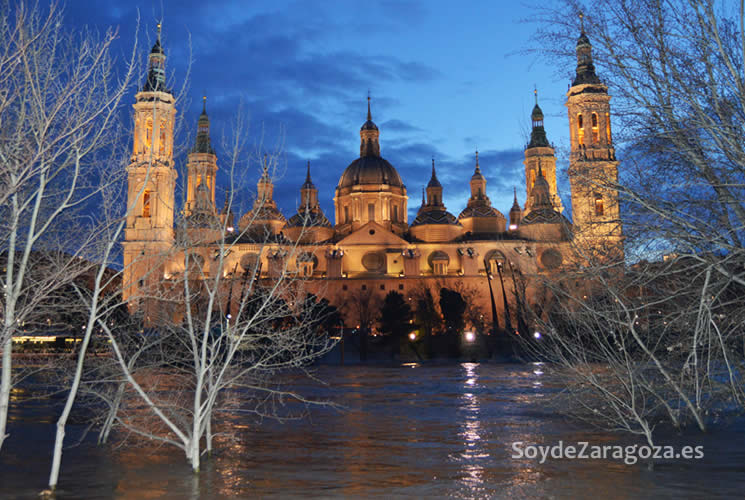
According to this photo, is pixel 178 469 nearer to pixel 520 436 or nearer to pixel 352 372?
pixel 520 436

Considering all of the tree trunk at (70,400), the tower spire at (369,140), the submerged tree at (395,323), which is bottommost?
the tree trunk at (70,400)

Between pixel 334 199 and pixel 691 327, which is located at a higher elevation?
pixel 334 199

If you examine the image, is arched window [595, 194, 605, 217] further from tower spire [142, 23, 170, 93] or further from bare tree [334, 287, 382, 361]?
bare tree [334, 287, 382, 361]

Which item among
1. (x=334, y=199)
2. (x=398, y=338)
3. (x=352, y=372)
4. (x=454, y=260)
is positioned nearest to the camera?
(x=352, y=372)

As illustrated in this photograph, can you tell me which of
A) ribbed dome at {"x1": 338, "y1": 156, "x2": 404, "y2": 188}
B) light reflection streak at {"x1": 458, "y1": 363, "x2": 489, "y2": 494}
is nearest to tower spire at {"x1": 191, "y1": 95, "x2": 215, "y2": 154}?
ribbed dome at {"x1": 338, "y1": 156, "x2": 404, "y2": 188}

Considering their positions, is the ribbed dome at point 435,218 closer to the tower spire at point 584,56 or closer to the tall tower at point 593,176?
the tall tower at point 593,176

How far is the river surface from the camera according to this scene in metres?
11.3

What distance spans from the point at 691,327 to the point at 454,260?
216ft

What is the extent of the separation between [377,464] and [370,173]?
70.2 m

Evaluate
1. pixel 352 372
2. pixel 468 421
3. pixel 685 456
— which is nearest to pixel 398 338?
pixel 352 372

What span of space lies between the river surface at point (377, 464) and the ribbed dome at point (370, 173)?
6168 cm

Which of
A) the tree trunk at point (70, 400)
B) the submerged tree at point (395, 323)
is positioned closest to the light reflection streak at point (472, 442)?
the tree trunk at point (70, 400)

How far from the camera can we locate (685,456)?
13.6 metres

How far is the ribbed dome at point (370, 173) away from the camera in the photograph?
3248 inches
